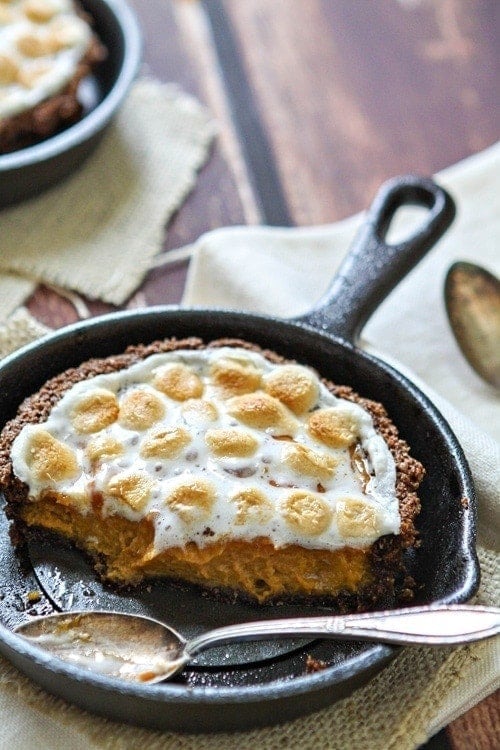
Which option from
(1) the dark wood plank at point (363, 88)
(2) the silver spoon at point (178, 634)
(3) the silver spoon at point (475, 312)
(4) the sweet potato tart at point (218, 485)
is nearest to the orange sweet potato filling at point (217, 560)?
(4) the sweet potato tart at point (218, 485)

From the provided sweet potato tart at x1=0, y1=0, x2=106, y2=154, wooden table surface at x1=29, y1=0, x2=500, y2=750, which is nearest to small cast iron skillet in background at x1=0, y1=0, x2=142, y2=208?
sweet potato tart at x1=0, y1=0, x2=106, y2=154

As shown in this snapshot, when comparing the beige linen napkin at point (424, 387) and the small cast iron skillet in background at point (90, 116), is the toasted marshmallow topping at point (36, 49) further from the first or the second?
the beige linen napkin at point (424, 387)

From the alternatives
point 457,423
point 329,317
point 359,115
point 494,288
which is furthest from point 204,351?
point 359,115

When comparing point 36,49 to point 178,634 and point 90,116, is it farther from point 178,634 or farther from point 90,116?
point 178,634

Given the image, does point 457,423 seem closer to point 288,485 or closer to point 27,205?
point 288,485

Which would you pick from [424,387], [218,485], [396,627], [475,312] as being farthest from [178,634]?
[475,312]

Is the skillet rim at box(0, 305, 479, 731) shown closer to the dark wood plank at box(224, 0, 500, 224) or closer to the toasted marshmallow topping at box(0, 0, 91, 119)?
the toasted marshmallow topping at box(0, 0, 91, 119)
